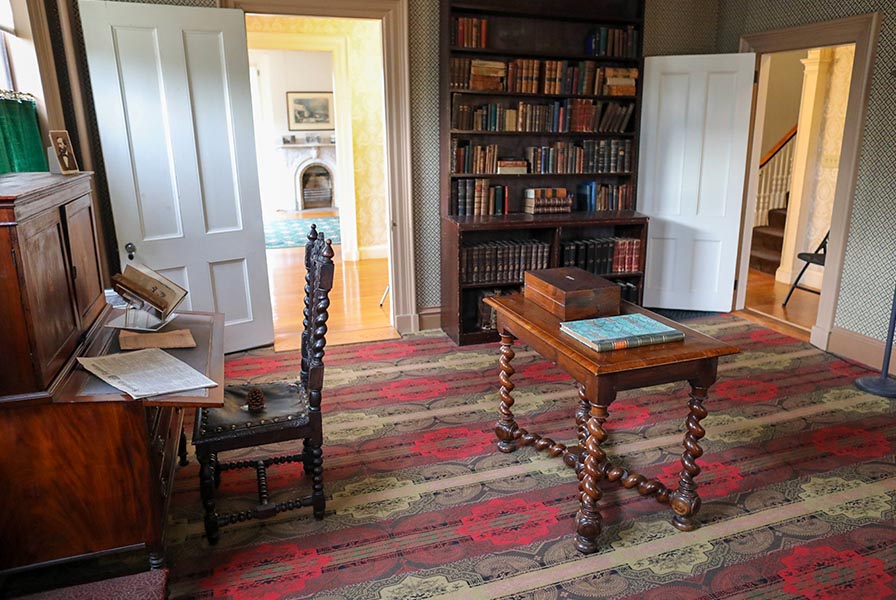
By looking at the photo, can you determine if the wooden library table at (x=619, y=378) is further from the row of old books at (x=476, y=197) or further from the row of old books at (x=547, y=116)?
the row of old books at (x=547, y=116)

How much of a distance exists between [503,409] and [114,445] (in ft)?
5.80

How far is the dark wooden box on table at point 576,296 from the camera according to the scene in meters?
2.53

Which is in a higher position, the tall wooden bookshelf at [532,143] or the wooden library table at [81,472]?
the tall wooden bookshelf at [532,143]

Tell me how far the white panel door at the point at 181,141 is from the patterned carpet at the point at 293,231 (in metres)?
4.32

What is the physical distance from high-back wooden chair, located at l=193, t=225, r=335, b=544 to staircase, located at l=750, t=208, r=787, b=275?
19.5 ft

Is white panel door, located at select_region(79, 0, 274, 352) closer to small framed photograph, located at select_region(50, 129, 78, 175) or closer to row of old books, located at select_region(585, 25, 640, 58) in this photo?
small framed photograph, located at select_region(50, 129, 78, 175)

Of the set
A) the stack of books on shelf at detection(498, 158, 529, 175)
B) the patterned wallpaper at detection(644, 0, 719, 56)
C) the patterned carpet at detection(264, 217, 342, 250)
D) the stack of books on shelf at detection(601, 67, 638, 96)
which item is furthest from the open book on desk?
the patterned carpet at detection(264, 217, 342, 250)

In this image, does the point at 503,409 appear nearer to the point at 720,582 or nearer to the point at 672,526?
the point at 672,526

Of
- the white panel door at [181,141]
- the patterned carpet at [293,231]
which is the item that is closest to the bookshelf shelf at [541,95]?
the white panel door at [181,141]

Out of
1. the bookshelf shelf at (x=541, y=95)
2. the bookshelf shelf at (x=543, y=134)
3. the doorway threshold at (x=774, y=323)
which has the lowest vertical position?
the doorway threshold at (x=774, y=323)

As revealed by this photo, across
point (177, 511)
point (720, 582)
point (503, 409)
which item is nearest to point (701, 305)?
point (503, 409)

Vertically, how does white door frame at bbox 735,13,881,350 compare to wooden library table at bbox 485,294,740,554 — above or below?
above

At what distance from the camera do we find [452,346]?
463 centimetres

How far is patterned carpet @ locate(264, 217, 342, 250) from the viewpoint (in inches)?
360
